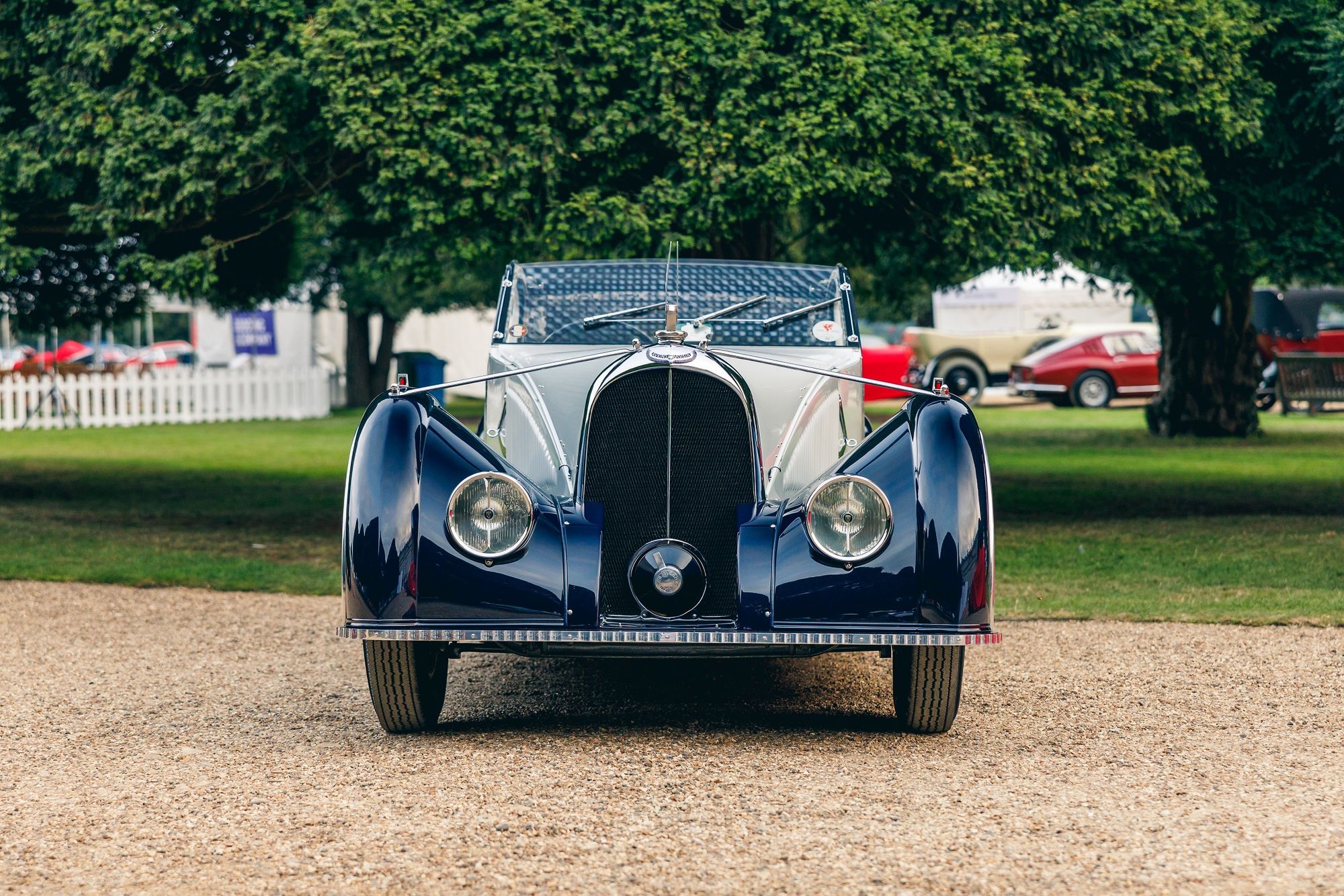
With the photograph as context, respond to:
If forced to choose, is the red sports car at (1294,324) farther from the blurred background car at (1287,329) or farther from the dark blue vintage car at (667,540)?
the dark blue vintage car at (667,540)

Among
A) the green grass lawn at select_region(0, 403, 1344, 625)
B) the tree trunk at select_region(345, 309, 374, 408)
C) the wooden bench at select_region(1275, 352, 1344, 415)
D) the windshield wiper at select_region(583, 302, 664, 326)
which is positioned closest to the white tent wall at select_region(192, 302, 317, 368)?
the tree trunk at select_region(345, 309, 374, 408)

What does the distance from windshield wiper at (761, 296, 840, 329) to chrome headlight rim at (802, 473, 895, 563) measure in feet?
5.95

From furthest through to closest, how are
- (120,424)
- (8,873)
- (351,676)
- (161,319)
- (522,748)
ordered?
(161,319) → (120,424) → (351,676) → (522,748) → (8,873)

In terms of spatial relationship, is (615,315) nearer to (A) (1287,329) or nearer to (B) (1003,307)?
(A) (1287,329)

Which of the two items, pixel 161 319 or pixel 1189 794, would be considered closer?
pixel 1189 794

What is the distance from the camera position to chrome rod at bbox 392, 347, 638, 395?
18.5 feet

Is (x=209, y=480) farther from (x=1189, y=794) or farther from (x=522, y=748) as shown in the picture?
(x=1189, y=794)

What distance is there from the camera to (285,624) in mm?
8328

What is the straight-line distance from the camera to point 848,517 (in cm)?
520

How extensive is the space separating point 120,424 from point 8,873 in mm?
24411

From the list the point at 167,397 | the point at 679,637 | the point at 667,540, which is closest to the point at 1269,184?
the point at 667,540

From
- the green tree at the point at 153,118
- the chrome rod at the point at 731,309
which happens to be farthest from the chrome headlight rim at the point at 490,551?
the green tree at the point at 153,118

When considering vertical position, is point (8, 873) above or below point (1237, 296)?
below

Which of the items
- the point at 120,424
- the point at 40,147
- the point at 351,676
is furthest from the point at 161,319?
the point at 351,676
